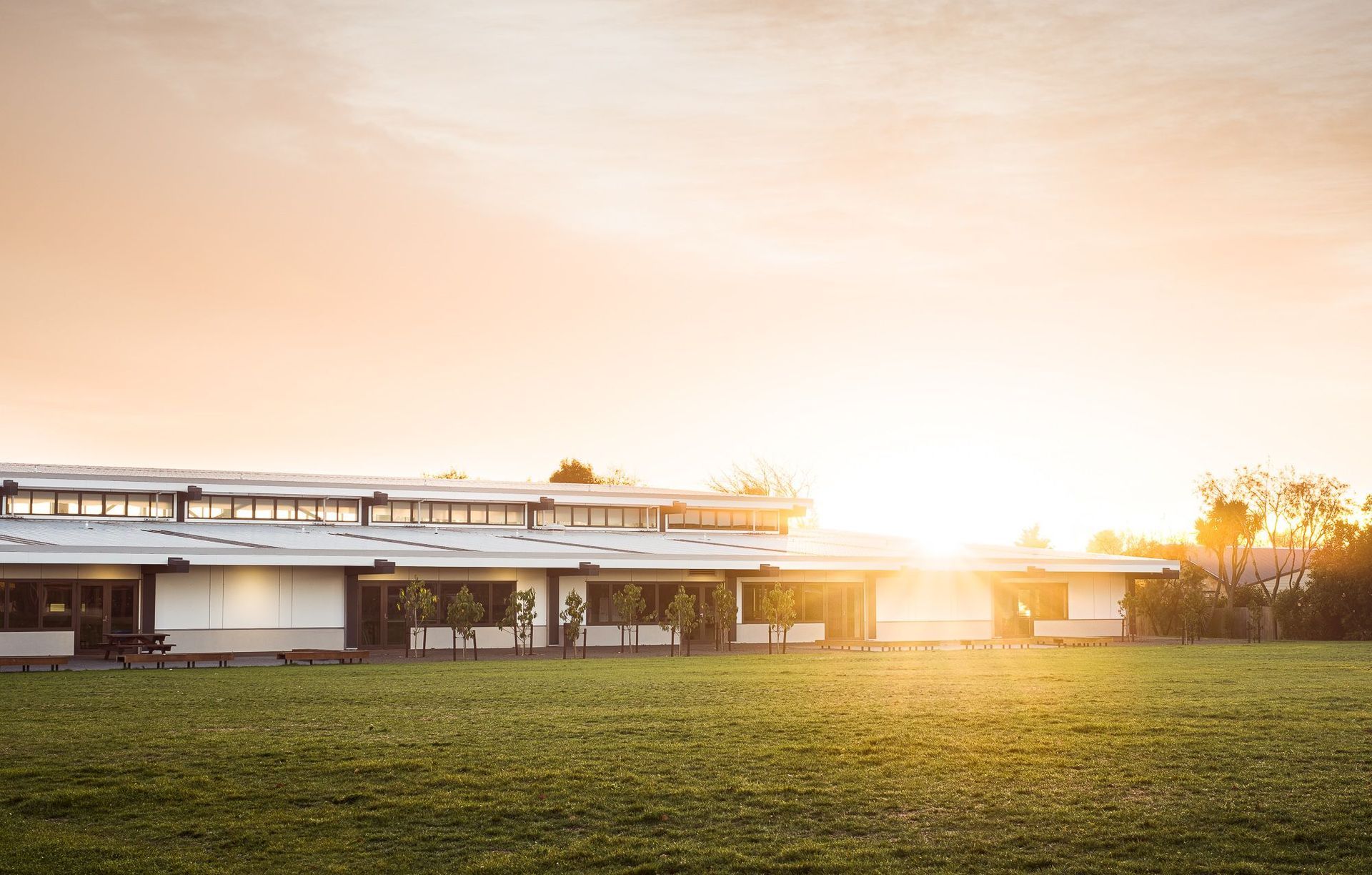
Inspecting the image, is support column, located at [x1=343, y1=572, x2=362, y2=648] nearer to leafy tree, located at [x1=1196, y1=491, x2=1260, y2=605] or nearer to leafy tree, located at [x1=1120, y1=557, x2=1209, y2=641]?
leafy tree, located at [x1=1120, y1=557, x2=1209, y2=641]

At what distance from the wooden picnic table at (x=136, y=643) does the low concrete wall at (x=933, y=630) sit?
2476 cm

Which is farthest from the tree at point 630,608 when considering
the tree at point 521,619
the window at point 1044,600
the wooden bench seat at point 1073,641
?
the window at point 1044,600

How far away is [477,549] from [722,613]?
788cm

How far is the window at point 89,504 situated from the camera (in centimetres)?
4431

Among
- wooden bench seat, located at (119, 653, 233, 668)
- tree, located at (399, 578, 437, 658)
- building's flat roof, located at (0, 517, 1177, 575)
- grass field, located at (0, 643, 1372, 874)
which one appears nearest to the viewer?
grass field, located at (0, 643, 1372, 874)

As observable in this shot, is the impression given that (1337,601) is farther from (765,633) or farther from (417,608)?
(417,608)

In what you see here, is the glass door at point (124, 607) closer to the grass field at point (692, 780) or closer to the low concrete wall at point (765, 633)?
the grass field at point (692, 780)

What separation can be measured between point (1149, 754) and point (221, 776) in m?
10.2

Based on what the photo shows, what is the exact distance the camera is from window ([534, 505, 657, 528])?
5272 cm

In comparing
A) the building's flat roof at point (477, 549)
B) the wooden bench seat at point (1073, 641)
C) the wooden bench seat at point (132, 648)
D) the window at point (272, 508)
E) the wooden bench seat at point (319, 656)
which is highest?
the window at point (272, 508)

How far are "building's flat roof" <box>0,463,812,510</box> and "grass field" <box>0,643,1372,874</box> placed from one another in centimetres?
2242

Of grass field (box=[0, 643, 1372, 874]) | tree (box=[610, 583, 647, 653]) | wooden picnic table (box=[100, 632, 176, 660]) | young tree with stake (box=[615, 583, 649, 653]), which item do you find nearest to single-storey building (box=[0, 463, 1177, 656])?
tree (box=[610, 583, 647, 653])

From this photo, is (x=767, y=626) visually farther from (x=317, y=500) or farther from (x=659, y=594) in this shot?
(x=317, y=500)

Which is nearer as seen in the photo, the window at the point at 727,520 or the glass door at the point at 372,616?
the glass door at the point at 372,616
